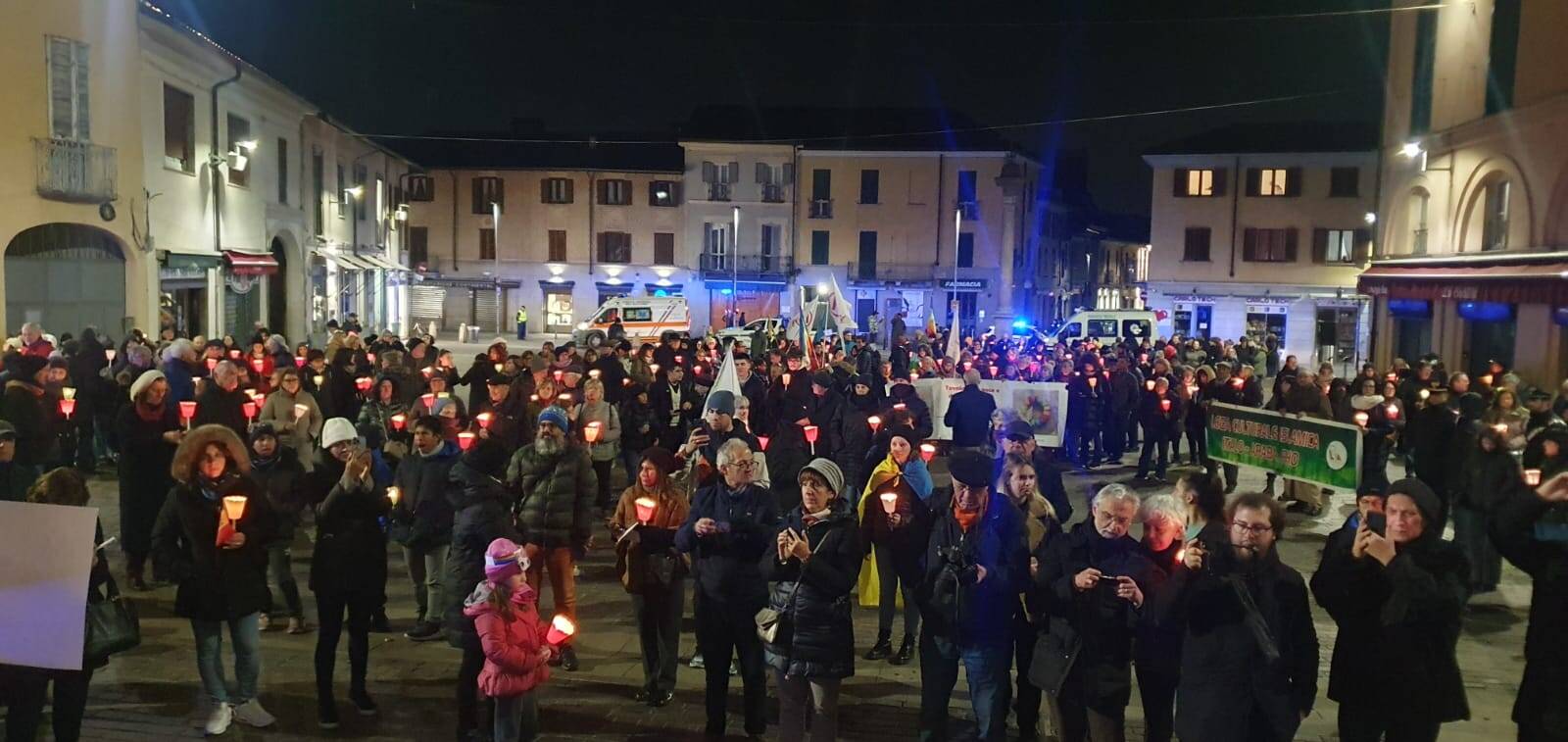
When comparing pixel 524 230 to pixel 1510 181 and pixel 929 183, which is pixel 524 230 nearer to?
pixel 929 183

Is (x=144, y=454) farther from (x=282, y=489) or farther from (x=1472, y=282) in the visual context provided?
(x=1472, y=282)

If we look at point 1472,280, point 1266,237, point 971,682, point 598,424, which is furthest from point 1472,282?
point 1266,237

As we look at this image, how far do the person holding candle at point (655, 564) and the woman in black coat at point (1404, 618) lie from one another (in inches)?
143

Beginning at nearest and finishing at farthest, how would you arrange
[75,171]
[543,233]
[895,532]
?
[895,532]
[75,171]
[543,233]

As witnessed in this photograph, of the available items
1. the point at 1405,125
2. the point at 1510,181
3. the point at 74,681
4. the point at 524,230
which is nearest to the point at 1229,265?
the point at 1405,125

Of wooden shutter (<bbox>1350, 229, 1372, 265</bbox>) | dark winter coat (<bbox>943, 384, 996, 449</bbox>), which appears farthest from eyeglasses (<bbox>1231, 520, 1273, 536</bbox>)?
wooden shutter (<bbox>1350, 229, 1372, 265</bbox>)

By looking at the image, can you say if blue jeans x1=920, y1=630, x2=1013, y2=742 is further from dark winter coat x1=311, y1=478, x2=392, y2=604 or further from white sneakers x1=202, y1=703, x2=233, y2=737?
white sneakers x1=202, y1=703, x2=233, y2=737

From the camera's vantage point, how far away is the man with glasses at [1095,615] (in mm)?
5441

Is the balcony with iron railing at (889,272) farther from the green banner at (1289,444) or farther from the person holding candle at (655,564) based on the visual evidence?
the person holding candle at (655,564)

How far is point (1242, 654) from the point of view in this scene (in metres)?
5.06

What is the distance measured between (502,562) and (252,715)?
2.14 m

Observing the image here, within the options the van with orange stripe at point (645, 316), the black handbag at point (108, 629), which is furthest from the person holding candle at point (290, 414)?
the van with orange stripe at point (645, 316)

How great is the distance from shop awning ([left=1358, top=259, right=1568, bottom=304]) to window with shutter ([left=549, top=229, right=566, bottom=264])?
3644cm

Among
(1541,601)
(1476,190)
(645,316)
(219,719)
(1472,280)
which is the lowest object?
(219,719)
